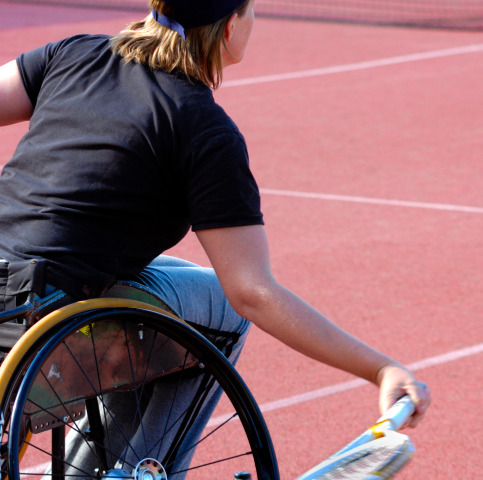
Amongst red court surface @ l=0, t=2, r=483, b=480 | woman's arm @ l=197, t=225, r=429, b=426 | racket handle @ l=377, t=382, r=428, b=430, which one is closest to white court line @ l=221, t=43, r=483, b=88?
red court surface @ l=0, t=2, r=483, b=480

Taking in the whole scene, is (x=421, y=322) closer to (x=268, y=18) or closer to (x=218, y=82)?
(x=218, y=82)

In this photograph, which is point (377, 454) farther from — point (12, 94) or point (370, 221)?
point (370, 221)

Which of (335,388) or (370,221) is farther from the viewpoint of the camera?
(370,221)

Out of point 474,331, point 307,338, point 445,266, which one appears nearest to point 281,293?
point 307,338

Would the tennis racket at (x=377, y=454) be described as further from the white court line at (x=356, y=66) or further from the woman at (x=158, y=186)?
the white court line at (x=356, y=66)

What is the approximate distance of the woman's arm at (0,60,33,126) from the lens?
2.72m

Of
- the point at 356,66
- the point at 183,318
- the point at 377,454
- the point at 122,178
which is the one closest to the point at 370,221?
the point at 183,318

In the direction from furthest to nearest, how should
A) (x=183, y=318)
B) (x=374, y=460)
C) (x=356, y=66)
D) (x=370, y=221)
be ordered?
1. (x=356, y=66)
2. (x=370, y=221)
3. (x=183, y=318)
4. (x=374, y=460)

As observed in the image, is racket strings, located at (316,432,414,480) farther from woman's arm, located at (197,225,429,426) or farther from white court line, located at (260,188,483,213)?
white court line, located at (260,188,483,213)

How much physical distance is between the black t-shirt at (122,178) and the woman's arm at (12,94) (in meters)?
0.24

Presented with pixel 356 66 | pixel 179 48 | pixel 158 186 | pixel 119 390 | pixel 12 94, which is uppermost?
pixel 179 48

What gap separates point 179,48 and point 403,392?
37.4 inches

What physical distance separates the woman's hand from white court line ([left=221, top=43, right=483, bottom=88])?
953 centimetres

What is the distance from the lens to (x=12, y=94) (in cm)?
272
